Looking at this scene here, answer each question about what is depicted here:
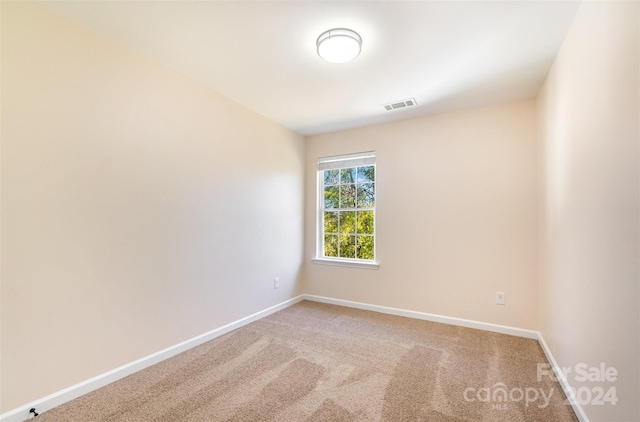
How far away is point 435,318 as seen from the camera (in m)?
3.20

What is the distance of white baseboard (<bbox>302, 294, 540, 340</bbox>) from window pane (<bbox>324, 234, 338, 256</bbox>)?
631 millimetres

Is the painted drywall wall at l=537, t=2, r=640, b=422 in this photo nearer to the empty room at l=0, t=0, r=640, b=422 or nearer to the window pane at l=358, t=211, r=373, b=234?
the empty room at l=0, t=0, r=640, b=422

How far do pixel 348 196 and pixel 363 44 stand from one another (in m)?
2.17

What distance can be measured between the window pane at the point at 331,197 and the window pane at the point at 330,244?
0.44 m

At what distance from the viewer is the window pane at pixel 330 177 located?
403 centimetres

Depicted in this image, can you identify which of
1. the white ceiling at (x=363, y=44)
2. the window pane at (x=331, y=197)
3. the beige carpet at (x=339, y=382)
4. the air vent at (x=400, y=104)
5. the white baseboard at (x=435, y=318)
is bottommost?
the beige carpet at (x=339, y=382)

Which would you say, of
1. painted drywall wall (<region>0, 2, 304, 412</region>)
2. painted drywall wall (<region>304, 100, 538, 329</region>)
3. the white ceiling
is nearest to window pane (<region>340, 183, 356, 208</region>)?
painted drywall wall (<region>304, 100, 538, 329</region>)

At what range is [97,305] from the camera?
191 cm


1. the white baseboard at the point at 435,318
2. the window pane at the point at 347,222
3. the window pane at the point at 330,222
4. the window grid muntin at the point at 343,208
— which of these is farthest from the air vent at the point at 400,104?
the white baseboard at the point at 435,318

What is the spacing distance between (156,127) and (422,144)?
276 centimetres

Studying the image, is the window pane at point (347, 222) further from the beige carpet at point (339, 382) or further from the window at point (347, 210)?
the beige carpet at point (339, 382)

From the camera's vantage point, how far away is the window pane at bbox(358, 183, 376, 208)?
3711 millimetres

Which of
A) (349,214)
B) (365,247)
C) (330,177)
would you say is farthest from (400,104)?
(365,247)

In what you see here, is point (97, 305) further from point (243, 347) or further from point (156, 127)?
point (156, 127)
